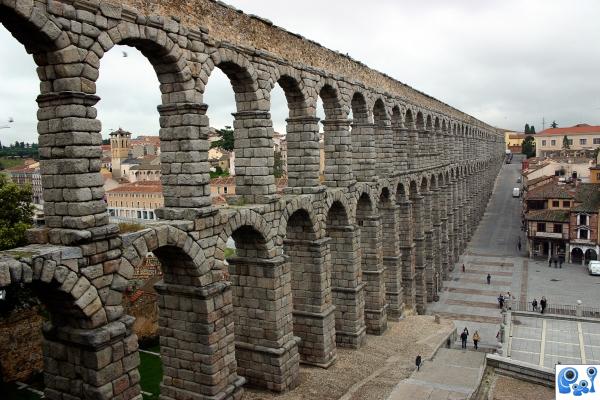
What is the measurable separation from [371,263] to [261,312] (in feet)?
35.5

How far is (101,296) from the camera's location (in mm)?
12344

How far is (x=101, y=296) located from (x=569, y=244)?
5265 centimetres

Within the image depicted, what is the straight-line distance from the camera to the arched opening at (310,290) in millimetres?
22344

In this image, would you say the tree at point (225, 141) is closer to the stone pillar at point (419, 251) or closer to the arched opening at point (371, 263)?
the stone pillar at point (419, 251)

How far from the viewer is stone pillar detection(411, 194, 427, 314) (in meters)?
37.6

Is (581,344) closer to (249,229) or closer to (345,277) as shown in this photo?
(345,277)

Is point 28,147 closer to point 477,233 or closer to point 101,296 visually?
point 477,233

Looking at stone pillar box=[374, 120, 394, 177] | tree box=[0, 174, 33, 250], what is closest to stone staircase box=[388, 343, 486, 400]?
stone pillar box=[374, 120, 394, 177]

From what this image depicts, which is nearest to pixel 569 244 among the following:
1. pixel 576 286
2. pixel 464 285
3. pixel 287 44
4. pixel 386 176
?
pixel 576 286

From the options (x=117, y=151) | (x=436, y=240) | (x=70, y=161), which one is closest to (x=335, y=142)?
(x=70, y=161)

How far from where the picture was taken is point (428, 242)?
40.5m

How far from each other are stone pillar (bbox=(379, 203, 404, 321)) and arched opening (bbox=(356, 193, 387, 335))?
3.21 meters

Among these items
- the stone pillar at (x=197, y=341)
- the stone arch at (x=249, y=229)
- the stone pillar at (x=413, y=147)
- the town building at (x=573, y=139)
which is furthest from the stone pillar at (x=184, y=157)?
the town building at (x=573, y=139)

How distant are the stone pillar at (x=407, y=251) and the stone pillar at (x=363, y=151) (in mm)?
7486
